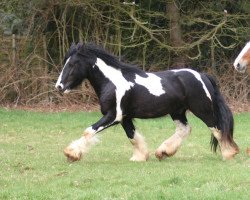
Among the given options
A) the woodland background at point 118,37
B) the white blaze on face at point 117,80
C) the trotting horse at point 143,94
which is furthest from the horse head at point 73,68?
the woodland background at point 118,37

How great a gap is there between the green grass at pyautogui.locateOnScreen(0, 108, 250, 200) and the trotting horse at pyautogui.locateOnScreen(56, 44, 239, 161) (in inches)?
15.7

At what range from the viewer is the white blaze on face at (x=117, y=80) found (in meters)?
9.08

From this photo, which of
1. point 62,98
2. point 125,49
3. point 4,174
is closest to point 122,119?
point 4,174

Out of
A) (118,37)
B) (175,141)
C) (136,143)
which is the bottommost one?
(118,37)

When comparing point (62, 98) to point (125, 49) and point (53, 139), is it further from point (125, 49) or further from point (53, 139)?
point (53, 139)

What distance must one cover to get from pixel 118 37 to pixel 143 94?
11321 millimetres

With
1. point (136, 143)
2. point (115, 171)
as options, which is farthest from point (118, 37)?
point (115, 171)

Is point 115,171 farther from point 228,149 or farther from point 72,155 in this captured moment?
point 228,149

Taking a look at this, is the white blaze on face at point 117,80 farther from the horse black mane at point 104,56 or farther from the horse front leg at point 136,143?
the horse front leg at point 136,143

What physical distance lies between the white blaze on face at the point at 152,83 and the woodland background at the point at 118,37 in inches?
389

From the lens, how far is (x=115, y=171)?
8.21 meters

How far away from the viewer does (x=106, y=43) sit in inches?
809

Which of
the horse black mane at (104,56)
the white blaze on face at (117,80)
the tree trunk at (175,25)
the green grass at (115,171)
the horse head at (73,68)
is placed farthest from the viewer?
the tree trunk at (175,25)

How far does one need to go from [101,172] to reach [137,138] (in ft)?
5.08
